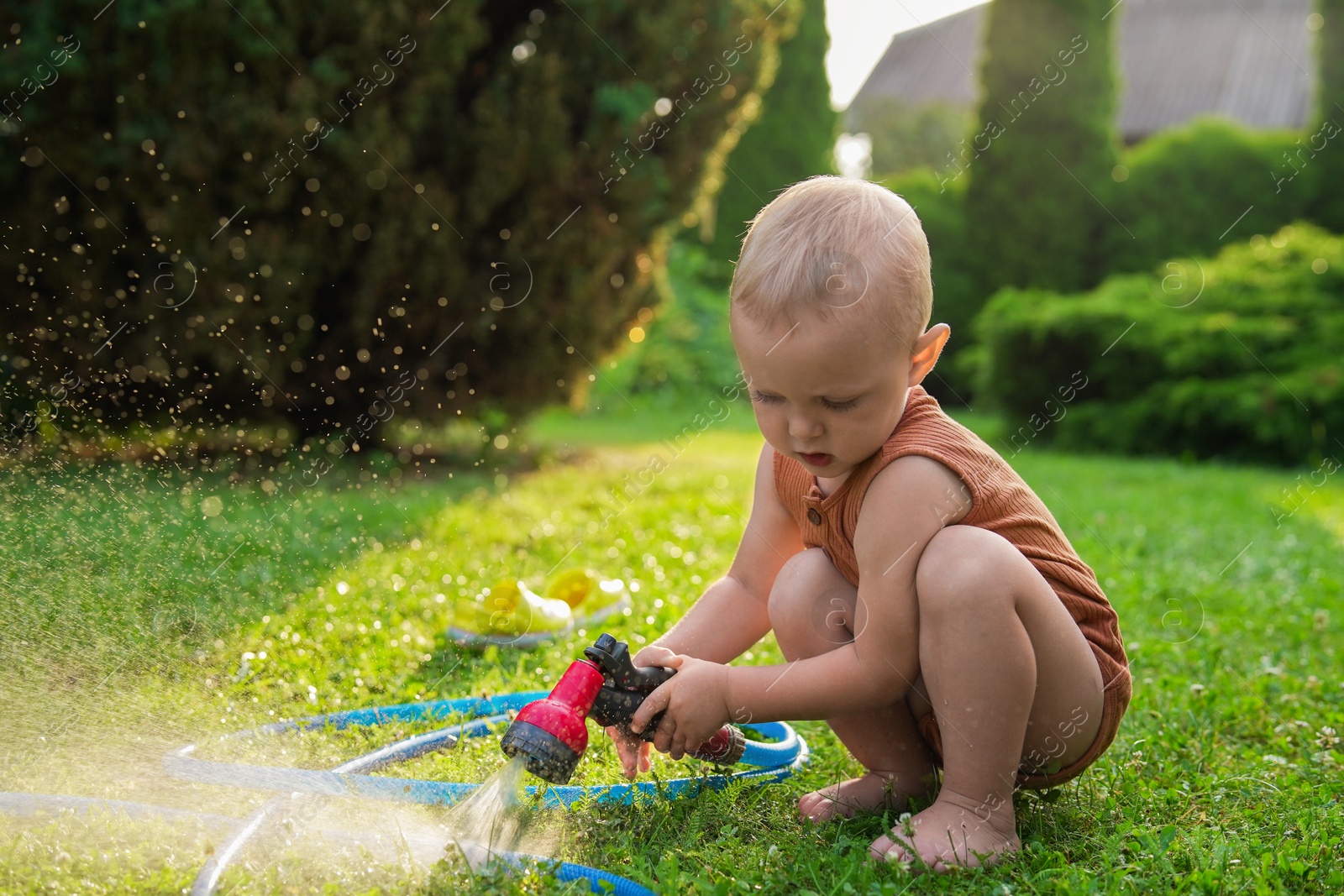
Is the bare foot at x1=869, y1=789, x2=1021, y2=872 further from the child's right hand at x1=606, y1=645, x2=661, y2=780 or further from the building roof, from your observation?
the building roof

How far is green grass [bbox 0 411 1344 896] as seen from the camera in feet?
6.10

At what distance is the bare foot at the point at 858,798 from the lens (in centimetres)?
216

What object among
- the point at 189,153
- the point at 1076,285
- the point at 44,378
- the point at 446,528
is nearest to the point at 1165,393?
the point at 1076,285

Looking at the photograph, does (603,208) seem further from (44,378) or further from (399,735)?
(399,735)

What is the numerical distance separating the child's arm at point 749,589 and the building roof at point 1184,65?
20.6 metres

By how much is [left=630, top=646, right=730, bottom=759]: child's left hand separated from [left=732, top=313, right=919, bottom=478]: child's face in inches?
16.5

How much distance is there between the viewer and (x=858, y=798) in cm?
219

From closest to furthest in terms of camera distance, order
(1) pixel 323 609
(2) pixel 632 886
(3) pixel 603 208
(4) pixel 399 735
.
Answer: (2) pixel 632 886 → (4) pixel 399 735 → (1) pixel 323 609 → (3) pixel 603 208

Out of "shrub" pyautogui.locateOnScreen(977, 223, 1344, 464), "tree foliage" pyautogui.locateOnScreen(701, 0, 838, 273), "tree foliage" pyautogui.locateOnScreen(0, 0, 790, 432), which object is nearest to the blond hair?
"tree foliage" pyautogui.locateOnScreen(0, 0, 790, 432)

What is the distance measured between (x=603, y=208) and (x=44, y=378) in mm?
3272

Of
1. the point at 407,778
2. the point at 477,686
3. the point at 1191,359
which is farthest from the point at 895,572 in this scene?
the point at 1191,359

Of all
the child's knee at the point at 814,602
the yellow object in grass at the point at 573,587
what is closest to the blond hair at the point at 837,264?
the child's knee at the point at 814,602

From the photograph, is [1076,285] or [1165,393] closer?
[1165,393]

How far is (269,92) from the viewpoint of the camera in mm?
5633
